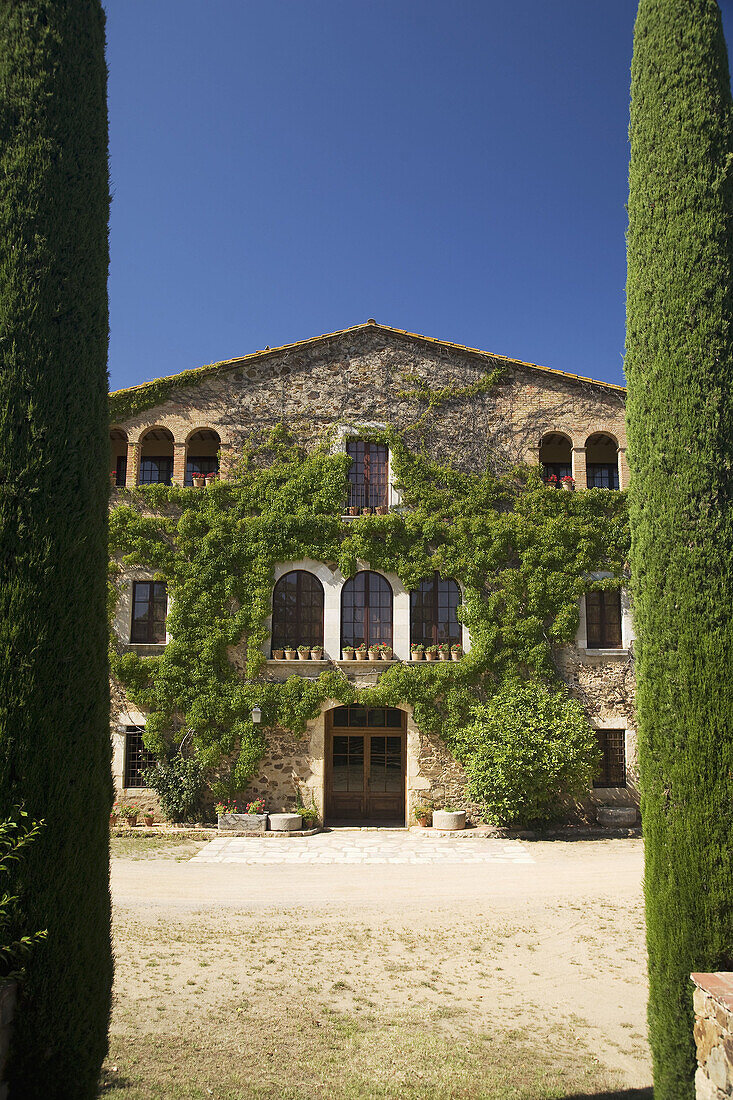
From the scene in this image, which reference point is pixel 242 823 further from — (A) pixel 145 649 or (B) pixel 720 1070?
(B) pixel 720 1070

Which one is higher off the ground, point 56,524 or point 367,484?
point 367,484

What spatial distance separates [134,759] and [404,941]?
8.90 m

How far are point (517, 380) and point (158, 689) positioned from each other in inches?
426

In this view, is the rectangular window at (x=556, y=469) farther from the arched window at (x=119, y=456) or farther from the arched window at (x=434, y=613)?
the arched window at (x=119, y=456)

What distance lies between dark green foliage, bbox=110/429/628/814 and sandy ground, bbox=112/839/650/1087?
3.71 meters

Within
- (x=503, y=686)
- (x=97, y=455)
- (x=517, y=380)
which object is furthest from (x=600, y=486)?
(x=97, y=455)

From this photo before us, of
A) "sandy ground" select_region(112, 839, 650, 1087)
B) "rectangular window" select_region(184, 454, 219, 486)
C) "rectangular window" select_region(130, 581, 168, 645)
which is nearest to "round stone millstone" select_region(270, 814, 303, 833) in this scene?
"sandy ground" select_region(112, 839, 650, 1087)

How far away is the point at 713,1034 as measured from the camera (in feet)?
14.4

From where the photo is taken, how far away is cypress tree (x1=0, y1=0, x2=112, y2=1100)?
425cm

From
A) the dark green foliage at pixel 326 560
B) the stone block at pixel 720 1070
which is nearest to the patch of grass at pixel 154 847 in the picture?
the dark green foliage at pixel 326 560

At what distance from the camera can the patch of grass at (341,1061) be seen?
213 inches

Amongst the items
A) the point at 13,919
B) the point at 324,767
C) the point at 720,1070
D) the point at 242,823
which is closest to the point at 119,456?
the point at 324,767

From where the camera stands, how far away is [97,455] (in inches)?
199

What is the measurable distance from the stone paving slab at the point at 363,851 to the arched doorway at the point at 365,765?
1044 mm
